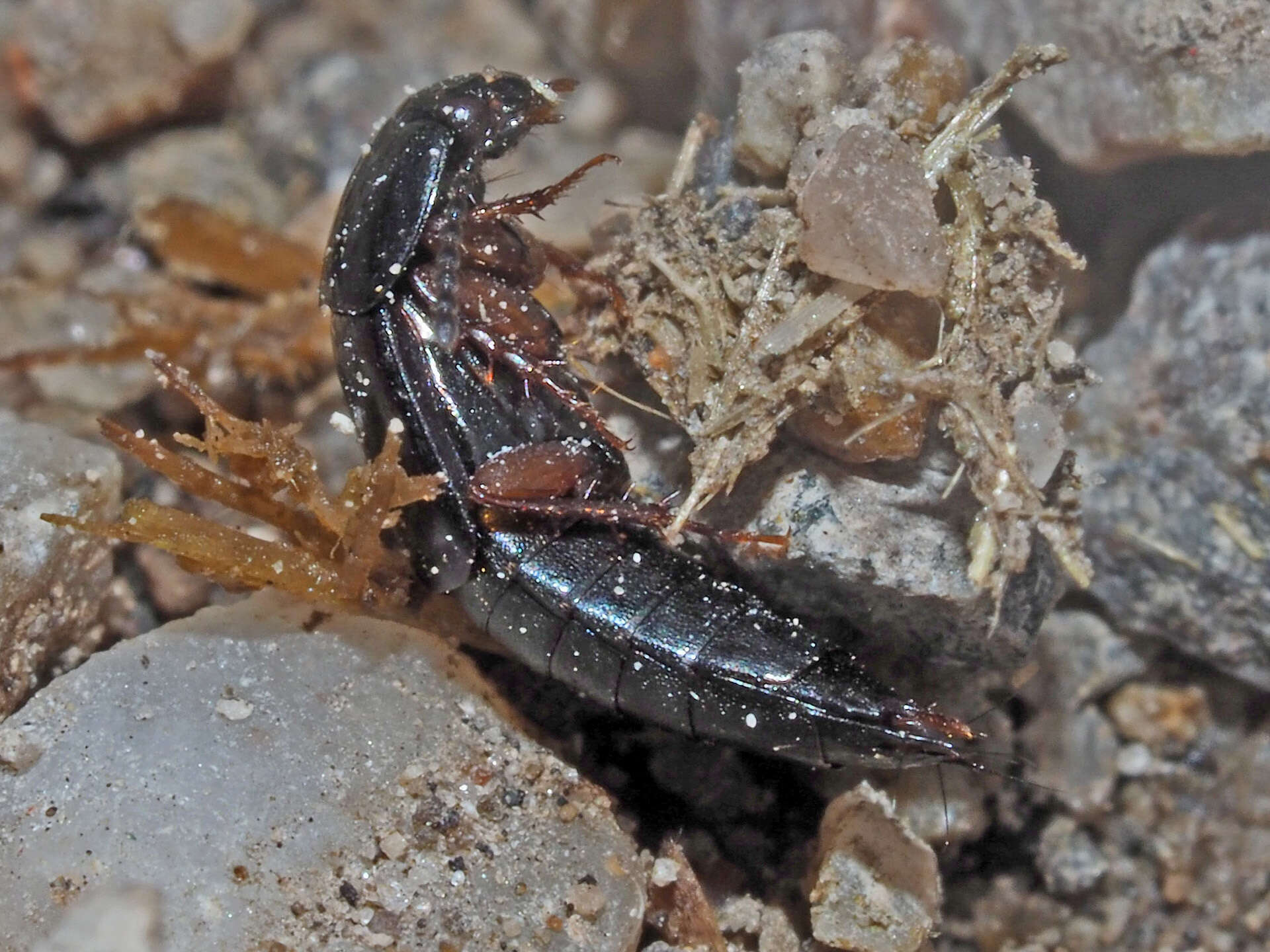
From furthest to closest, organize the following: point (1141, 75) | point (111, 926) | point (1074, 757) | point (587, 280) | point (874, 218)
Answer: point (1074, 757) < point (1141, 75) < point (587, 280) < point (874, 218) < point (111, 926)

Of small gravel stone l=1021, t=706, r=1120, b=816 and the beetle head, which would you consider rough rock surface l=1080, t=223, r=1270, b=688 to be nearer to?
small gravel stone l=1021, t=706, r=1120, b=816

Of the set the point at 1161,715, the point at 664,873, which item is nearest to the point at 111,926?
the point at 664,873

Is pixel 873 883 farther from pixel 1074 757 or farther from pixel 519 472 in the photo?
pixel 519 472

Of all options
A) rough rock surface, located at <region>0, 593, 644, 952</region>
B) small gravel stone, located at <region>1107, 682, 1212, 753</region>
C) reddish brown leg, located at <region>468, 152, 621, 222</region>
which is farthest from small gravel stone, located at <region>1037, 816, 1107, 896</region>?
reddish brown leg, located at <region>468, 152, 621, 222</region>

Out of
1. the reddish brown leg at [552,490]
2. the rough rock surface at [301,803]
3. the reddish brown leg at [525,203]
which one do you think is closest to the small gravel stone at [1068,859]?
the rough rock surface at [301,803]

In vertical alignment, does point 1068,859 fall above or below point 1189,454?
below
